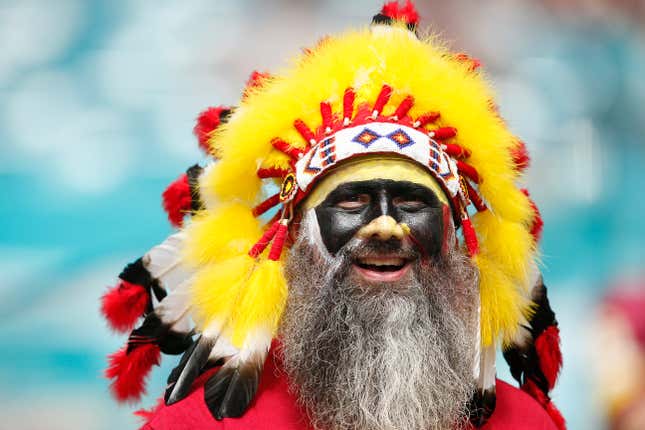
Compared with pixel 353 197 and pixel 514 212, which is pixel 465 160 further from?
pixel 353 197

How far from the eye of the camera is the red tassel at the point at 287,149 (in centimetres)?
234

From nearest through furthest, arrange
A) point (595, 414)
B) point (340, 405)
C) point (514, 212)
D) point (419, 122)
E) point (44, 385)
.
Answer: point (340, 405) → point (419, 122) → point (514, 212) → point (44, 385) → point (595, 414)

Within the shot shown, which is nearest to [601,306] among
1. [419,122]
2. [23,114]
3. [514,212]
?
[514,212]

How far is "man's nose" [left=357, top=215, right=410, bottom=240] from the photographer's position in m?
2.13

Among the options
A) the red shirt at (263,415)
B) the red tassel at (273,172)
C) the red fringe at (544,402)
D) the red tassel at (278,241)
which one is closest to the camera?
the red shirt at (263,415)

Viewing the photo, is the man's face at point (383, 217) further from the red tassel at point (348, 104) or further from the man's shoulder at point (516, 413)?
the man's shoulder at point (516, 413)

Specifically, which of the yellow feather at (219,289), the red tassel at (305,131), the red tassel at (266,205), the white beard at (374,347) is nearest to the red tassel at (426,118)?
the red tassel at (305,131)

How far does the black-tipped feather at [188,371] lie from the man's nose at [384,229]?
22.4 inches

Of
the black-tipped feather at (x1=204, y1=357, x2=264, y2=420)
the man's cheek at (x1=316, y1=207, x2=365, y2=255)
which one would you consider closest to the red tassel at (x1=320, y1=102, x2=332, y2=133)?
the man's cheek at (x1=316, y1=207, x2=365, y2=255)

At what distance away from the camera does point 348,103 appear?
232cm

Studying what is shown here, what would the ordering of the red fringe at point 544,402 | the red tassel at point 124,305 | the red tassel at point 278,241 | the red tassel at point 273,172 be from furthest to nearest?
the red fringe at point 544,402 → the red tassel at point 124,305 → the red tassel at point 273,172 → the red tassel at point 278,241

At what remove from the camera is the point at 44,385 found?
117 inches

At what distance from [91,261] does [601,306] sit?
2.54 metres

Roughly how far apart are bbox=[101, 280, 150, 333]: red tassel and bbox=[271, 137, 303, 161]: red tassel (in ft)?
2.26
